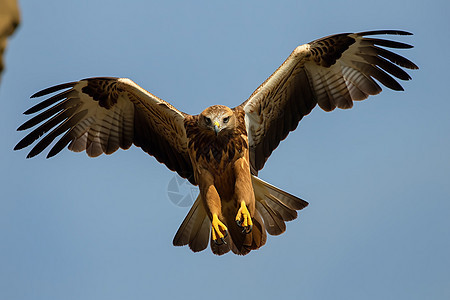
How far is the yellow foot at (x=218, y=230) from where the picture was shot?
7244mm

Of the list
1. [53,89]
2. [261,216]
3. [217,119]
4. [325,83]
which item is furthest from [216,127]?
[53,89]

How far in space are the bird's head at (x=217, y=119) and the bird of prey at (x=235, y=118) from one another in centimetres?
21

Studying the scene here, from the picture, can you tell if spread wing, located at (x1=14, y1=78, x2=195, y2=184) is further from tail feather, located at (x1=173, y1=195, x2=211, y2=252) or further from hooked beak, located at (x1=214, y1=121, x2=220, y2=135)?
hooked beak, located at (x1=214, y1=121, x2=220, y2=135)

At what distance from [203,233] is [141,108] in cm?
198

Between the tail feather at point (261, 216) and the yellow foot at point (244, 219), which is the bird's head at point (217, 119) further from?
the tail feather at point (261, 216)

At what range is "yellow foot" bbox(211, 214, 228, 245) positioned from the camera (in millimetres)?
7244

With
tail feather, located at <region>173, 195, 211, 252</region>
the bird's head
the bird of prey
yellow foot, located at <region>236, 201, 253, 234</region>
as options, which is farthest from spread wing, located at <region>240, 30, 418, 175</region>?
yellow foot, located at <region>236, 201, 253, 234</region>

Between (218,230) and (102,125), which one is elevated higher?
(102,125)

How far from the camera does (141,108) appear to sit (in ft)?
27.4

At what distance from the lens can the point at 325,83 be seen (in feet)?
27.3

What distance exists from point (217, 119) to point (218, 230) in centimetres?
137

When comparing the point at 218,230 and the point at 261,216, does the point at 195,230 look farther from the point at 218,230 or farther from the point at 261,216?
the point at 218,230

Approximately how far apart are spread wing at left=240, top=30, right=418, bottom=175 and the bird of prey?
0.01m

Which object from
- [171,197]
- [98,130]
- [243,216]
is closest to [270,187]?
[243,216]
